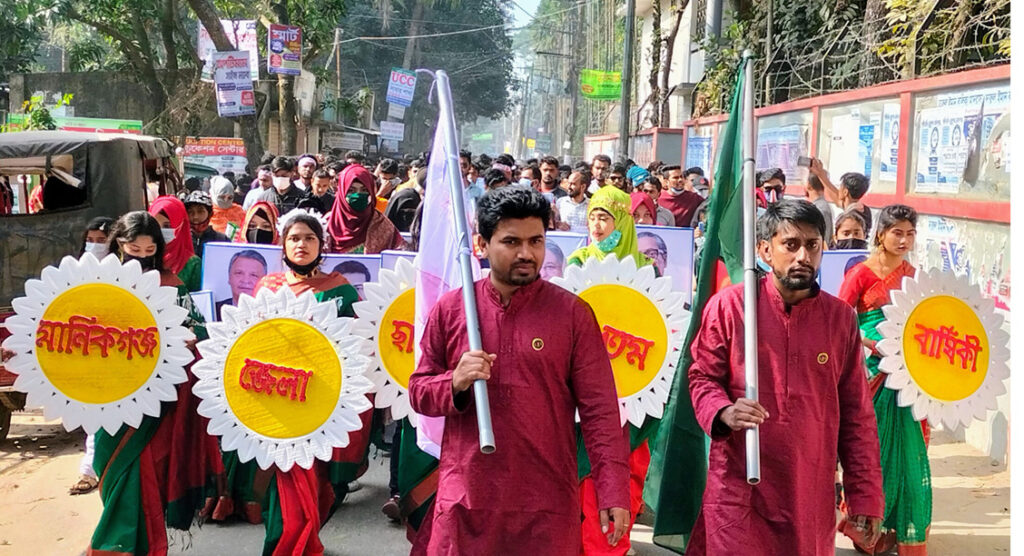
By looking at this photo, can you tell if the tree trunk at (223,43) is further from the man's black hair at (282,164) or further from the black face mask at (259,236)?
the black face mask at (259,236)

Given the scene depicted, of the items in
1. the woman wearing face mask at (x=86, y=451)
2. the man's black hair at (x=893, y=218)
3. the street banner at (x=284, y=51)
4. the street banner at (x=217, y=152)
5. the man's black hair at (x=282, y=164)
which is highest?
the street banner at (x=284, y=51)

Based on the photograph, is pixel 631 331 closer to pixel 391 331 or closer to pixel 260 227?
pixel 391 331

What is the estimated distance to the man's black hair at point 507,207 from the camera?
9.83ft

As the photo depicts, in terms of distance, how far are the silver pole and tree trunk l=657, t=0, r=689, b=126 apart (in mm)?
23947

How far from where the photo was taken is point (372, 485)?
6539 mm

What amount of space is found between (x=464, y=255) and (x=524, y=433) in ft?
1.81

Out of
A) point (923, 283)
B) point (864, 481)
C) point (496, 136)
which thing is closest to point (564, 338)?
point (864, 481)

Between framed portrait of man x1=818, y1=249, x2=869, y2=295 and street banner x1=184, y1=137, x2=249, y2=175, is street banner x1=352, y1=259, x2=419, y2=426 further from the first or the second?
street banner x1=184, y1=137, x2=249, y2=175

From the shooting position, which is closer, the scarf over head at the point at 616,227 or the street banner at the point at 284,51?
the scarf over head at the point at 616,227

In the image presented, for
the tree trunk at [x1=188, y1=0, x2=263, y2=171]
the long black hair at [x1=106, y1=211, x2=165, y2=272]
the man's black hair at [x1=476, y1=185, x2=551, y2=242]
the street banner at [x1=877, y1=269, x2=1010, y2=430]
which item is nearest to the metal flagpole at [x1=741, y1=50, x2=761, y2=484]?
the man's black hair at [x1=476, y1=185, x2=551, y2=242]

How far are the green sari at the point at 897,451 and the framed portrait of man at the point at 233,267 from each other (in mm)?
3228

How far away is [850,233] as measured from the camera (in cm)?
627

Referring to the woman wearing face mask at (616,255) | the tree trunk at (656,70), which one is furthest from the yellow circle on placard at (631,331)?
the tree trunk at (656,70)

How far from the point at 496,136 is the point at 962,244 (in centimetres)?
13830
